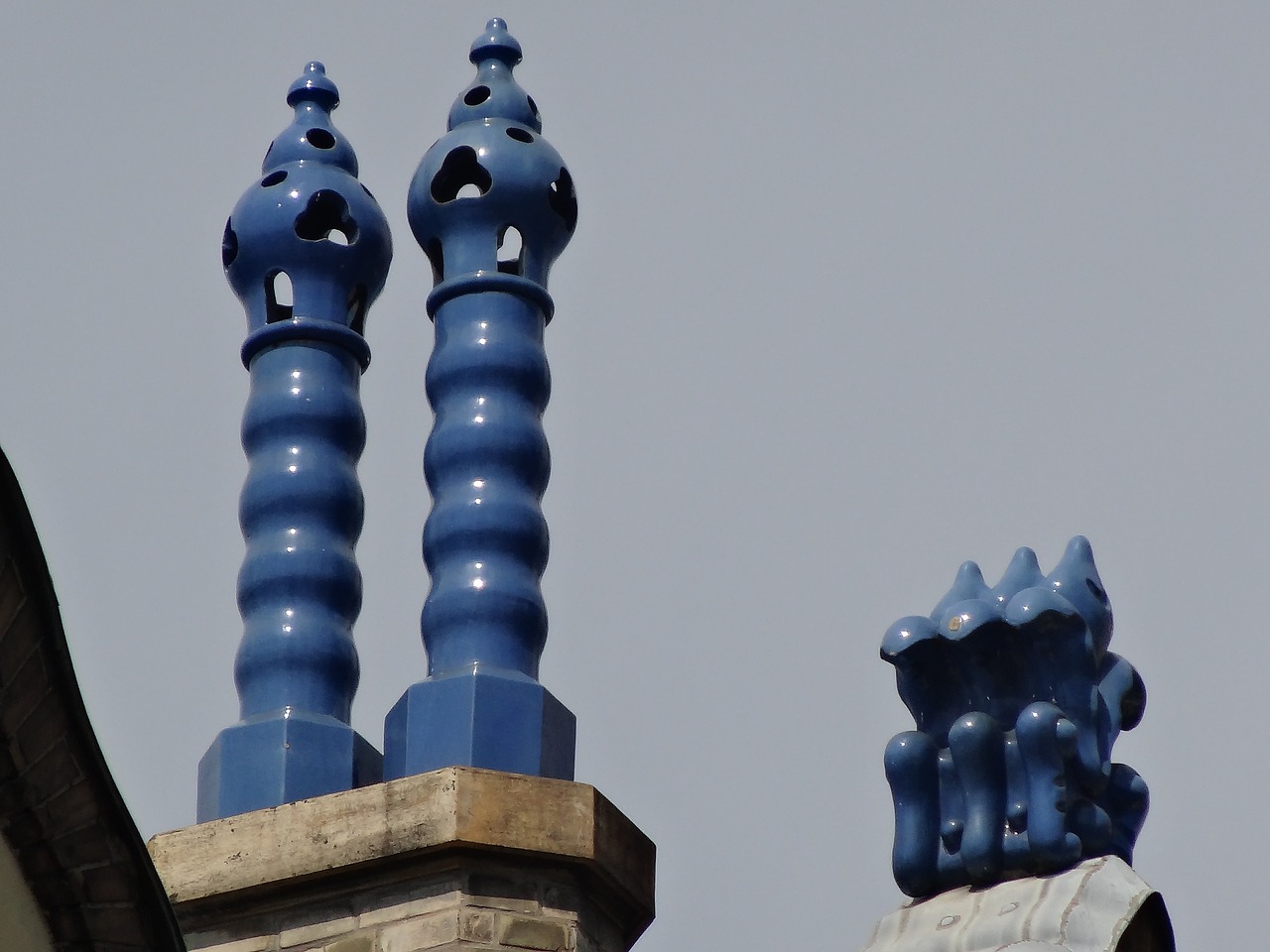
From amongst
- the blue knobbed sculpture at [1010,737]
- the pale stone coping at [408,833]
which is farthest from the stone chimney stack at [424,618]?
the blue knobbed sculpture at [1010,737]

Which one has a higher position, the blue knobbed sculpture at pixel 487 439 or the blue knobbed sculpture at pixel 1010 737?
the blue knobbed sculpture at pixel 487 439

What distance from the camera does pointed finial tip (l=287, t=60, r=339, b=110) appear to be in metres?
12.3

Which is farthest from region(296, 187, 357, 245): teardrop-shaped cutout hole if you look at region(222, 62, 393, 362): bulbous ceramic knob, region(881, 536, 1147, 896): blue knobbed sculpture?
region(881, 536, 1147, 896): blue knobbed sculpture

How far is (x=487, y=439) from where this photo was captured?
11.1m

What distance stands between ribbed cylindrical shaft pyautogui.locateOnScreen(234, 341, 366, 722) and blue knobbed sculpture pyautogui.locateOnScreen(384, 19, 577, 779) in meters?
0.29

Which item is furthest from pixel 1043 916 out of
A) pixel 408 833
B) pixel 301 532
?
pixel 301 532

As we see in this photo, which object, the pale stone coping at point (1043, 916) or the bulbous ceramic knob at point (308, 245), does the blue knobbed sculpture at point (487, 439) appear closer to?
the bulbous ceramic knob at point (308, 245)

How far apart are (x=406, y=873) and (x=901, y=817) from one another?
1425mm

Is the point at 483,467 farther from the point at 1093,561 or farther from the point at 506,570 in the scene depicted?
the point at 1093,561

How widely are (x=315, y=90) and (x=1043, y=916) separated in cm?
439

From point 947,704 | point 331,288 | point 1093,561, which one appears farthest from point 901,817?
point 331,288

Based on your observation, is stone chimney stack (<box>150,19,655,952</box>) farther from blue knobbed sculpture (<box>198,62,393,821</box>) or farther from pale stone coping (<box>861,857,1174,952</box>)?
pale stone coping (<box>861,857,1174,952</box>)

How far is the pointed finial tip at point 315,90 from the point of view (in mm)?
12336

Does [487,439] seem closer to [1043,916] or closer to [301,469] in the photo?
[301,469]
